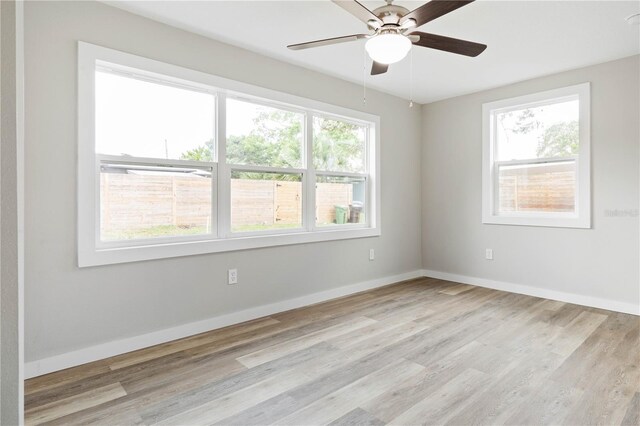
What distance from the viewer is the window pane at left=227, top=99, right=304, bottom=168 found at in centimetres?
322

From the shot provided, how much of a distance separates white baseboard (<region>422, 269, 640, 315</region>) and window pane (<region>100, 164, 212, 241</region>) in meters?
3.43

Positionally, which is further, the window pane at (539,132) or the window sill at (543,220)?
the window pane at (539,132)

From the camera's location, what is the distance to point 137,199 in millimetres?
2699

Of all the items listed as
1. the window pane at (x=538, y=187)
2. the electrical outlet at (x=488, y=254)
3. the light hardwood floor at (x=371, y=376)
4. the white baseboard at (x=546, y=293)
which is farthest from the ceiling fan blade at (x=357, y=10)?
the white baseboard at (x=546, y=293)

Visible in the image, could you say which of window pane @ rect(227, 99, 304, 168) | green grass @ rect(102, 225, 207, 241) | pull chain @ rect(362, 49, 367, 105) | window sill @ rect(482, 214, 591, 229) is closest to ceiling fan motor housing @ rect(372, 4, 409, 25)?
pull chain @ rect(362, 49, 367, 105)

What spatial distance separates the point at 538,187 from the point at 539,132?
65 centimetres

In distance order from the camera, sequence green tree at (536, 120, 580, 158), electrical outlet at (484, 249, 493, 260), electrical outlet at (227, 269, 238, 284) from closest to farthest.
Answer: electrical outlet at (227, 269, 238, 284), green tree at (536, 120, 580, 158), electrical outlet at (484, 249, 493, 260)

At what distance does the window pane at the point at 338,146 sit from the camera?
390 cm

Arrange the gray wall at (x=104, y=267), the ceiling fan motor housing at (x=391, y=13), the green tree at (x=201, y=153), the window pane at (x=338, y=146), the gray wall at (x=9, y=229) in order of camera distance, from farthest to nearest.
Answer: the window pane at (x=338, y=146), the green tree at (x=201, y=153), the gray wall at (x=104, y=267), the ceiling fan motor housing at (x=391, y=13), the gray wall at (x=9, y=229)

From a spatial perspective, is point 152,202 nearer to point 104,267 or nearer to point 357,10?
point 104,267

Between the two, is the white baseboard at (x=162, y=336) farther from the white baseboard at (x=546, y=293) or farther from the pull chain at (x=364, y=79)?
the pull chain at (x=364, y=79)

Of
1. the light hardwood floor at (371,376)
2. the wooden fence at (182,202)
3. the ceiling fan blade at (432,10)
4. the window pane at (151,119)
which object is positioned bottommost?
the light hardwood floor at (371,376)

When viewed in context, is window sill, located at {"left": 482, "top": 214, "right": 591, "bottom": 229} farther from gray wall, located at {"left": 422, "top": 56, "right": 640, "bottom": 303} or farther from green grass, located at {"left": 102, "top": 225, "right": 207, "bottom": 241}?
green grass, located at {"left": 102, "top": 225, "right": 207, "bottom": 241}

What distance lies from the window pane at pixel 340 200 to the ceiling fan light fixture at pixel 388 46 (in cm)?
194
